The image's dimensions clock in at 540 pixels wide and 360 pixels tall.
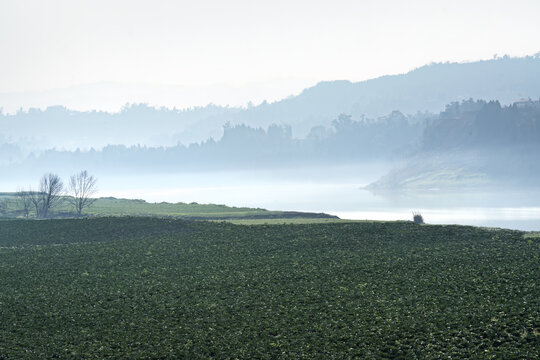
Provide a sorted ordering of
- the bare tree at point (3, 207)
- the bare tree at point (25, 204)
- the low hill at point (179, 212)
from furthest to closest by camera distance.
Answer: the bare tree at point (3, 207) < the bare tree at point (25, 204) < the low hill at point (179, 212)

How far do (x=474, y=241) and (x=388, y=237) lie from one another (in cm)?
801

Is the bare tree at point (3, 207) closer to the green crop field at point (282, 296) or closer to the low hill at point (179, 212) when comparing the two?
the low hill at point (179, 212)

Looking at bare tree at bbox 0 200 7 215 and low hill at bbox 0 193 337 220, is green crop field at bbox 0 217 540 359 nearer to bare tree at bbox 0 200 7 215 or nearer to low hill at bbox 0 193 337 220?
low hill at bbox 0 193 337 220

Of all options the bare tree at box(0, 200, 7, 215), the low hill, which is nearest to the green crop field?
the low hill

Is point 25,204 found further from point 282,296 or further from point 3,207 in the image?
point 282,296

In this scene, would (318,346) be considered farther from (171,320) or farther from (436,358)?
(171,320)

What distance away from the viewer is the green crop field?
104 ft

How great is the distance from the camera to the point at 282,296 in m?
39.8

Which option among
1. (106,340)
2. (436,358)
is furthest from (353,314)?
(106,340)

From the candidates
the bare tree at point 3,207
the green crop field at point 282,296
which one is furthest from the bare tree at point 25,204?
the green crop field at point 282,296

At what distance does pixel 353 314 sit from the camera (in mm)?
35406

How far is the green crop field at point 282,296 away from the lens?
3177 centimetres

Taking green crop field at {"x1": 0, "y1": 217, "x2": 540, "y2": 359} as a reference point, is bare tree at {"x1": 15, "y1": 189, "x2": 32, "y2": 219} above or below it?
above

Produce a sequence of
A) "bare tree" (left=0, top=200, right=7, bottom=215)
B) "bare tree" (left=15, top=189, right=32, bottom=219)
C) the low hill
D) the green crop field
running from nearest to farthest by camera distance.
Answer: the green crop field, the low hill, "bare tree" (left=15, top=189, right=32, bottom=219), "bare tree" (left=0, top=200, right=7, bottom=215)
